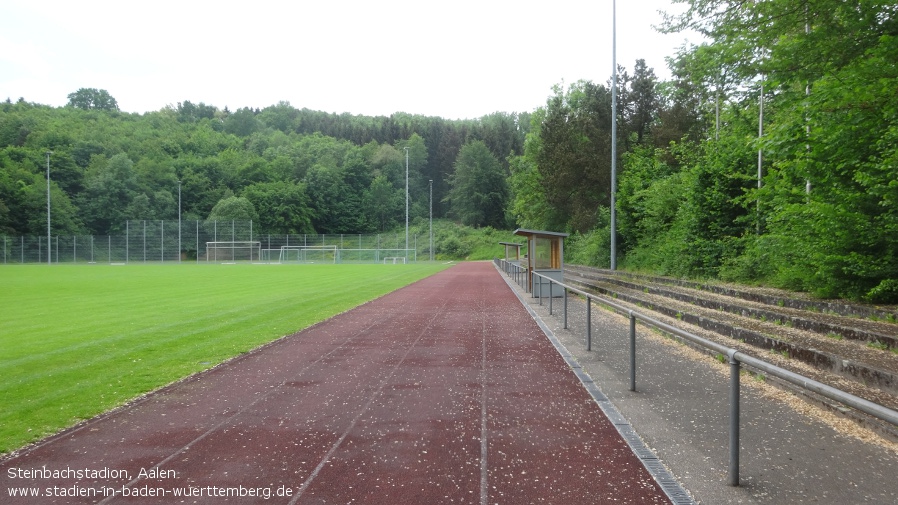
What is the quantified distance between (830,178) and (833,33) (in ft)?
7.39

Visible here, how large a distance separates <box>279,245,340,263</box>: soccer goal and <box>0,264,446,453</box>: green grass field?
48638 millimetres

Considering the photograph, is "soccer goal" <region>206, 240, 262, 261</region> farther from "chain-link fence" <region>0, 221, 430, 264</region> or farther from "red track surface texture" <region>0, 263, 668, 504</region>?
"red track surface texture" <region>0, 263, 668, 504</region>

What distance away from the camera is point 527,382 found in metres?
6.88

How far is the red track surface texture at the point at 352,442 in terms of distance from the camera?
380 cm

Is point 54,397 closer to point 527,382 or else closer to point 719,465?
point 527,382

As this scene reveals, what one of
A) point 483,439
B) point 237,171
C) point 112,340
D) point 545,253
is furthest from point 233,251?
Answer: point 483,439

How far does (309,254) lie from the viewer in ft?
227

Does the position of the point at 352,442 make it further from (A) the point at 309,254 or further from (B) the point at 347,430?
(A) the point at 309,254

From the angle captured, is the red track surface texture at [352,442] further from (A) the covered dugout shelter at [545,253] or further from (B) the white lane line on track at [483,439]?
(A) the covered dugout shelter at [545,253]

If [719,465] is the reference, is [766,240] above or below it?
above

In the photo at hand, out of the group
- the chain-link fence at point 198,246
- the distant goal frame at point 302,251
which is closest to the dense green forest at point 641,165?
the chain-link fence at point 198,246

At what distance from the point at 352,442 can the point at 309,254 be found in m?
66.5

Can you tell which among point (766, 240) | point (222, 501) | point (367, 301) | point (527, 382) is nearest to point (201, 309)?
point (367, 301)

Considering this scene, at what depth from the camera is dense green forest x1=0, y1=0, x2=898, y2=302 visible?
8.74 m
